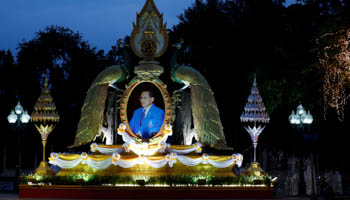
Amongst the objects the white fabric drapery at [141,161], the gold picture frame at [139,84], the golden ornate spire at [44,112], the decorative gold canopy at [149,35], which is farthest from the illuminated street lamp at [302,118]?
the golden ornate spire at [44,112]

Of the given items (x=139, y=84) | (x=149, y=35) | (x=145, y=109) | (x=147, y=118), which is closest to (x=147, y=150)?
(x=147, y=118)

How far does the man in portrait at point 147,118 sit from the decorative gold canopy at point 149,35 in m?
1.41

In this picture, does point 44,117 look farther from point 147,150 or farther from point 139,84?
point 147,150

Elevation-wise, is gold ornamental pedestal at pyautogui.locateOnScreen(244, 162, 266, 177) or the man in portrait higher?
the man in portrait

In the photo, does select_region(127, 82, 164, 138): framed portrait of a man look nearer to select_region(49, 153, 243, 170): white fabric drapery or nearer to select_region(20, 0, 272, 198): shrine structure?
select_region(20, 0, 272, 198): shrine structure

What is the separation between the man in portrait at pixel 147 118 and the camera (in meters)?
24.3

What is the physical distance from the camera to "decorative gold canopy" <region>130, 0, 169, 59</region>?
80.5 ft

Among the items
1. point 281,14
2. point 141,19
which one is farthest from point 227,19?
point 141,19

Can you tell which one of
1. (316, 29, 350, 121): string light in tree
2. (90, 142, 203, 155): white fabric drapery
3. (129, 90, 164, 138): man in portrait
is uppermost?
(316, 29, 350, 121): string light in tree

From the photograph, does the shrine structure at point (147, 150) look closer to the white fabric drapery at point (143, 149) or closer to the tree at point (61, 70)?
the white fabric drapery at point (143, 149)

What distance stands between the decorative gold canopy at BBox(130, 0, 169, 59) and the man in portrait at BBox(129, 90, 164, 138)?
1.41m

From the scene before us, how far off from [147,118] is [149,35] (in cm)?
291

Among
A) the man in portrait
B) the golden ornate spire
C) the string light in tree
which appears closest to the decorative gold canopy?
the man in portrait

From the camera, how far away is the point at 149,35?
24.6m
